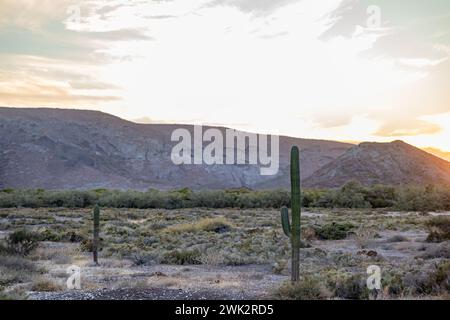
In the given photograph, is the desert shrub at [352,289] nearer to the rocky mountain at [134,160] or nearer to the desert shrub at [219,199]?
the desert shrub at [219,199]

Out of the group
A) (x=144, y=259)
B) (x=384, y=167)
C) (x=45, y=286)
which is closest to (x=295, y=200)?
(x=45, y=286)

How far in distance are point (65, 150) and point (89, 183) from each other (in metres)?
11.5

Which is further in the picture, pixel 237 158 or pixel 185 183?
pixel 237 158

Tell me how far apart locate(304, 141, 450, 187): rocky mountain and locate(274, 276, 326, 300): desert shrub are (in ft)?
245

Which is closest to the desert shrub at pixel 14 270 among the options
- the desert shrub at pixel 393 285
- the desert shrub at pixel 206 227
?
the desert shrub at pixel 393 285

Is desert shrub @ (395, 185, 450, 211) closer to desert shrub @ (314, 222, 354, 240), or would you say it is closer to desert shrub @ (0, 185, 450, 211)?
desert shrub @ (0, 185, 450, 211)

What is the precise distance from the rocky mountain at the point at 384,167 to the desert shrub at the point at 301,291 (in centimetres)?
7464

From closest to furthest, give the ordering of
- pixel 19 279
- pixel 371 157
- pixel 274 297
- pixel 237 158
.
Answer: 1. pixel 274 297
2. pixel 19 279
3. pixel 371 157
4. pixel 237 158

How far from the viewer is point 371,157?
90438 mm

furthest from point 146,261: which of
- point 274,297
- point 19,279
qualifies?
point 274,297

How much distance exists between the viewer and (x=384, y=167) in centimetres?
8775

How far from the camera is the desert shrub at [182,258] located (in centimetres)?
1795

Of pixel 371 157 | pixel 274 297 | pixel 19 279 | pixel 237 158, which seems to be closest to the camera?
pixel 274 297
